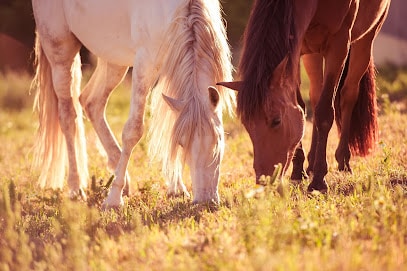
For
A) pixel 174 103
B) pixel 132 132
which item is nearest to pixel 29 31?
pixel 132 132

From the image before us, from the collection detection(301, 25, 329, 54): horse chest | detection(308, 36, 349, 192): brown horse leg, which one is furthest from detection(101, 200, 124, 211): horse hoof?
detection(301, 25, 329, 54): horse chest

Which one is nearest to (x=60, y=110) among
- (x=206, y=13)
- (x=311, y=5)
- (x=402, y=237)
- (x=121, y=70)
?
(x=121, y=70)

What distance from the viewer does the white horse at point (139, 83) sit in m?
5.20

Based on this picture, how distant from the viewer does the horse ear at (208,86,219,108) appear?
5.16 m

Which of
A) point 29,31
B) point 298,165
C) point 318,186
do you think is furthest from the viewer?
point 29,31

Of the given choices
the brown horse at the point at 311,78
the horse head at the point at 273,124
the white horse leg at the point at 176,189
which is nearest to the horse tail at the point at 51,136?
the white horse leg at the point at 176,189

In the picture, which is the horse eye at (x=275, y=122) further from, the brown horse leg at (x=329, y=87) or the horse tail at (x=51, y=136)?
the horse tail at (x=51, y=136)

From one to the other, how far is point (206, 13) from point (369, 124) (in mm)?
2161

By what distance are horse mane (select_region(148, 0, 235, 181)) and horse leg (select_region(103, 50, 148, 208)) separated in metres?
0.24

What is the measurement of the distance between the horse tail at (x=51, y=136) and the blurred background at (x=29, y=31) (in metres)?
8.82

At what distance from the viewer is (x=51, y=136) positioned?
24.1 ft

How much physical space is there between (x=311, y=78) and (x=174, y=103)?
2.03m

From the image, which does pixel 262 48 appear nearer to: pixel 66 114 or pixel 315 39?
pixel 315 39

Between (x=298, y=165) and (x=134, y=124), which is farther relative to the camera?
(x=298, y=165)
